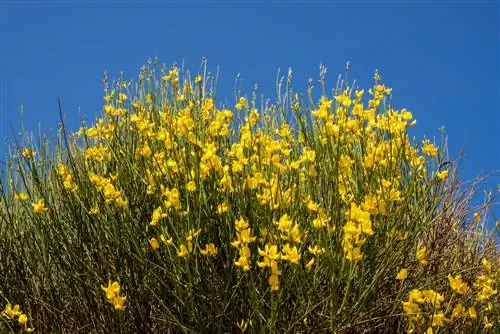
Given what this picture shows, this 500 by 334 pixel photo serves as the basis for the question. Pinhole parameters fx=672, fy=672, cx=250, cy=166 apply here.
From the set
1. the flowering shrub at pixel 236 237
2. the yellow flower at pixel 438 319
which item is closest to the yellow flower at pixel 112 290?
the flowering shrub at pixel 236 237

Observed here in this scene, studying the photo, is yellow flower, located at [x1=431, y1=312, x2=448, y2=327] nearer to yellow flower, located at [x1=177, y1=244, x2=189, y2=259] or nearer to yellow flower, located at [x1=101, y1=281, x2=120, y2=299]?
yellow flower, located at [x1=177, y1=244, x2=189, y2=259]

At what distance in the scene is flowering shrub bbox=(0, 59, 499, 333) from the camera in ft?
8.02

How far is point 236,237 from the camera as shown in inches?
106

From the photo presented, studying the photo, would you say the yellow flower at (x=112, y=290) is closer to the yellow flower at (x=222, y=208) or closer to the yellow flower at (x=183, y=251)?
the yellow flower at (x=183, y=251)

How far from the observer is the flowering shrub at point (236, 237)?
2.44m

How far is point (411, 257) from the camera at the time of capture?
3135mm

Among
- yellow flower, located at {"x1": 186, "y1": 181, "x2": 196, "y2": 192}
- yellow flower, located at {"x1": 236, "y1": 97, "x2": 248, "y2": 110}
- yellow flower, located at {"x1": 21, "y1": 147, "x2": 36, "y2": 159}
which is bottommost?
yellow flower, located at {"x1": 186, "y1": 181, "x2": 196, "y2": 192}

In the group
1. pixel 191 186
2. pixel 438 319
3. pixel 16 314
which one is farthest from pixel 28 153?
pixel 438 319

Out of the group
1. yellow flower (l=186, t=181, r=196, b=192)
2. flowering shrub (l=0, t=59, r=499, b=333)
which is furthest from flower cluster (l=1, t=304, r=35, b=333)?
yellow flower (l=186, t=181, r=196, b=192)

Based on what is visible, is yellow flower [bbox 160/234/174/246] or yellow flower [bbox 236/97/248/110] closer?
yellow flower [bbox 160/234/174/246]

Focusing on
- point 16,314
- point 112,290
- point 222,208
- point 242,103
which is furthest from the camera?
point 242,103

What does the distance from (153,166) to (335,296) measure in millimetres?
984

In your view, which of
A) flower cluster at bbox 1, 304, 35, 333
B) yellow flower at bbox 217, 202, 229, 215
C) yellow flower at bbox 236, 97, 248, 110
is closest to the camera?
yellow flower at bbox 217, 202, 229, 215

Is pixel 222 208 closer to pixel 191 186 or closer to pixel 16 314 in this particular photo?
pixel 191 186
